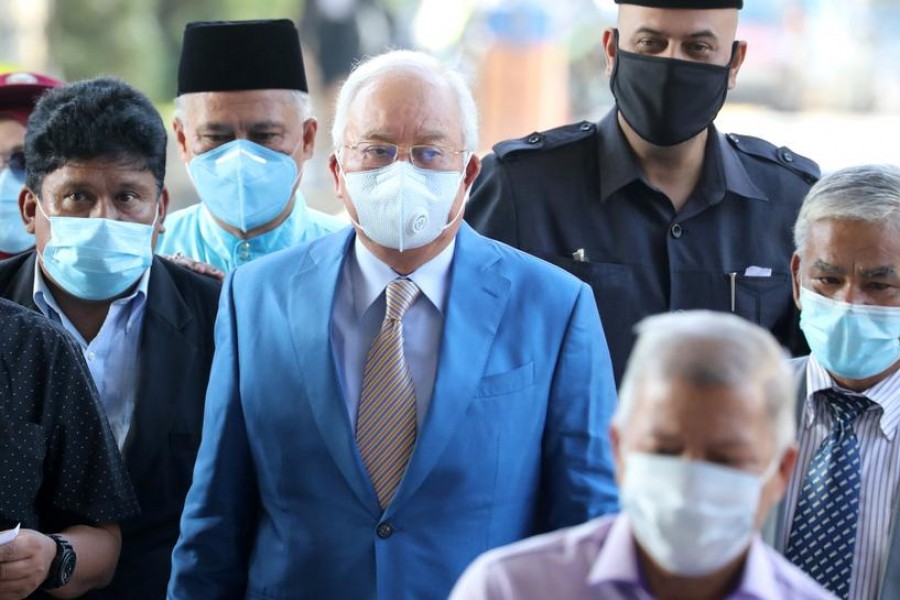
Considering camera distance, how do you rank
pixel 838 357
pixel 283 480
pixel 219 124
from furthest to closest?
pixel 219 124 → pixel 838 357 → pixel 283 480

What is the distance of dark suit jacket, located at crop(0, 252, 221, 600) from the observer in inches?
136

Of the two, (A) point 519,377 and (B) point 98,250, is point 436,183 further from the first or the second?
(B) point 98,250

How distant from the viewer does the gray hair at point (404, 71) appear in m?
3.12

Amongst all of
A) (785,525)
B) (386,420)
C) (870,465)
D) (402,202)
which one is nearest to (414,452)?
(386,420)

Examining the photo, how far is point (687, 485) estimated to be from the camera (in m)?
2.06

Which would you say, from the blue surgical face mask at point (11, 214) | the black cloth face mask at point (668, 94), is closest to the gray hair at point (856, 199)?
the black cloth face mask at point (668, 94)

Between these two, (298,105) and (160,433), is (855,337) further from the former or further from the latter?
(298,105)

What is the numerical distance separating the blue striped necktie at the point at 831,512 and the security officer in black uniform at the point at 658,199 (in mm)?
676

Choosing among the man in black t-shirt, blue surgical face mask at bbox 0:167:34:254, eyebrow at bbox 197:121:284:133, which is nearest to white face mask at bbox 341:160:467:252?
the man in black t-shirt

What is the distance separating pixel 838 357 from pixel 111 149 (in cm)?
181

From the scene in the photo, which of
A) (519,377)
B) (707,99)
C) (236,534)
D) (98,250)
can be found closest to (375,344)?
(519,377)

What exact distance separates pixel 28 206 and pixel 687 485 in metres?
2.22

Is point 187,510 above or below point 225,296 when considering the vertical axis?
below

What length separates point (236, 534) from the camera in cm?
301
